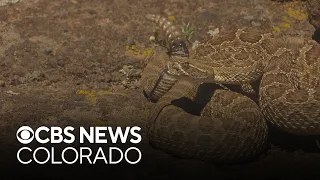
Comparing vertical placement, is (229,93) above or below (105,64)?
below

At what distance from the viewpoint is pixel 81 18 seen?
833 centimetres

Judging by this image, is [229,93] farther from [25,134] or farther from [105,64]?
[25,134]

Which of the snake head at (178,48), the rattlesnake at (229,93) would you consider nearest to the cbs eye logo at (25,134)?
the rattlesnake at (229,93)

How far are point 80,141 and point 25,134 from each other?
671 millimetres

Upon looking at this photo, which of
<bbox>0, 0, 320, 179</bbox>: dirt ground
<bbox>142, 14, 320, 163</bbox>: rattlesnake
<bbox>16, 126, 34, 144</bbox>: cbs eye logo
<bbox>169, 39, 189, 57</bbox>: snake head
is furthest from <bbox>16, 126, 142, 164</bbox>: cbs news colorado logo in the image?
<bbox>169, 39, 189, 57</bbox>: snake head

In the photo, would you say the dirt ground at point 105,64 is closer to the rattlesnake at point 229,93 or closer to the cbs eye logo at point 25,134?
the cbs eye logo at point 25,134

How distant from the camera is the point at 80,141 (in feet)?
18.7

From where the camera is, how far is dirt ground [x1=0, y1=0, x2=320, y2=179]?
17.9 feet

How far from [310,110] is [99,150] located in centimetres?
256

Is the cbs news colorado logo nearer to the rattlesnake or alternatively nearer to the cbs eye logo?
the cbs eye logo

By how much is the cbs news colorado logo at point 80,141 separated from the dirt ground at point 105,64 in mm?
134

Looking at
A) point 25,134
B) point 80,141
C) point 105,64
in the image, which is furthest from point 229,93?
point 25,134

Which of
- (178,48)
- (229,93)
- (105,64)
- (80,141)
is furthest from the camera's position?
(105,64)

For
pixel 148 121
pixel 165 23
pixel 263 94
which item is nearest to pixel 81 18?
pixel 165 23
